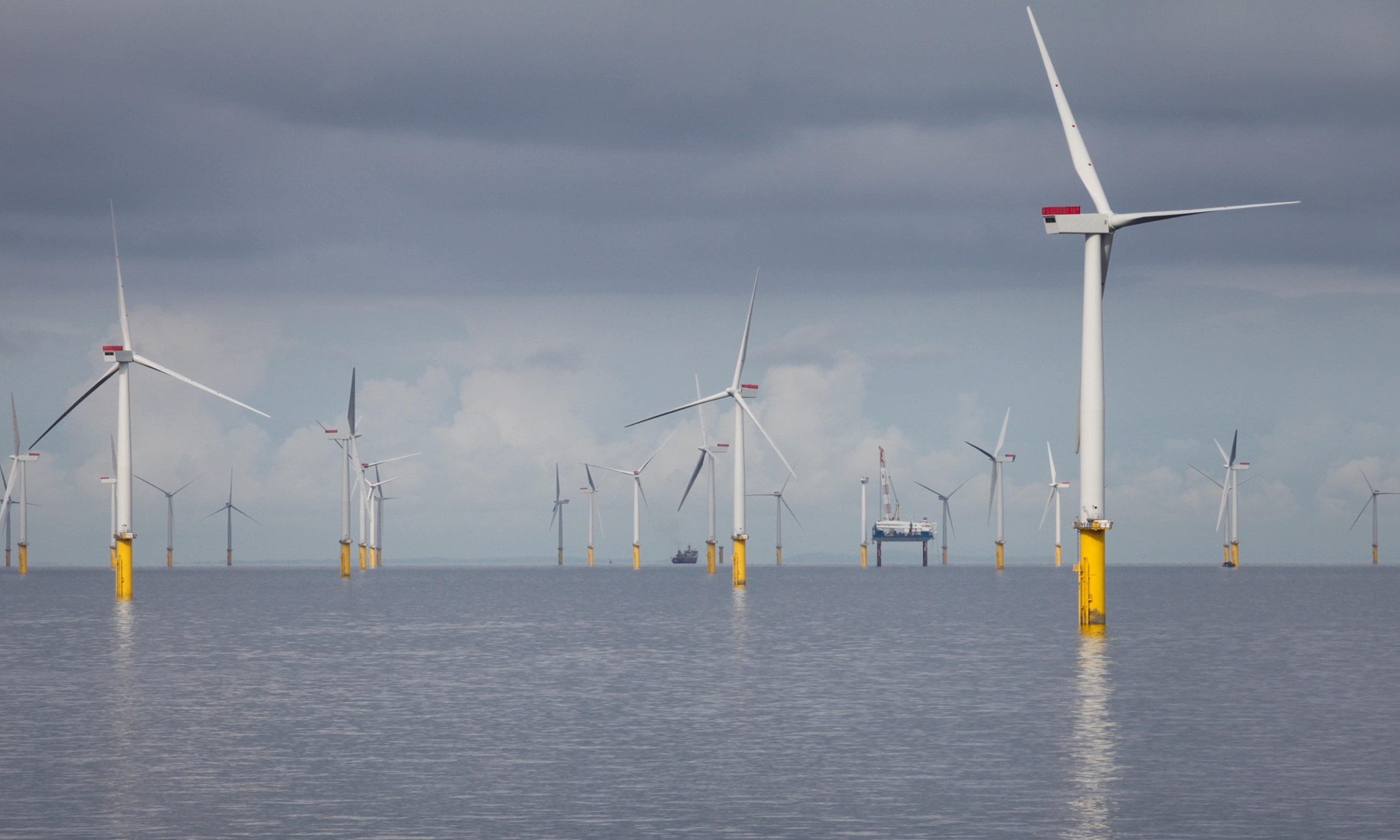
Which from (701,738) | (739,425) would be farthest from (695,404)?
(701,738)

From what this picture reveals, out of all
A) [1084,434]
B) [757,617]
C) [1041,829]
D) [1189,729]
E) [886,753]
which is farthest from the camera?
[757,617]

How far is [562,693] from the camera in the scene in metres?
61.3

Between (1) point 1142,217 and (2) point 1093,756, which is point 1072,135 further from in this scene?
(2) point 1093,756

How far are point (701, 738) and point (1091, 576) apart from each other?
144 feet

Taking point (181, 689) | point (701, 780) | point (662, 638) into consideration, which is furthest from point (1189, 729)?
point (662, 638)

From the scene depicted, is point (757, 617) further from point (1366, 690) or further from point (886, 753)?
point (886, 753)

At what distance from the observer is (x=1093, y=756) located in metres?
41.5

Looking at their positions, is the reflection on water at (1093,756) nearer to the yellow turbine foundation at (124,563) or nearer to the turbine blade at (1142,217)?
the turbine blade at (1142,217)

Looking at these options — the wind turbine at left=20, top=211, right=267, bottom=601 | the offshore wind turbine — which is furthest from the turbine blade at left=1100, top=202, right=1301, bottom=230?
the wind turbine at left=20, top=211, right=267, bottom=601

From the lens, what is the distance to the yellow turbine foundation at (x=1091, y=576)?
263 ft

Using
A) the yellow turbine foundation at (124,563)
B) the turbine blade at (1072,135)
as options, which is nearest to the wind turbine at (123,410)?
the yellow turbine foundation at (124,563)

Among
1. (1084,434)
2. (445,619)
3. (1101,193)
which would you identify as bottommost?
(445,619)

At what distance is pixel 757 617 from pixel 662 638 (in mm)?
33132

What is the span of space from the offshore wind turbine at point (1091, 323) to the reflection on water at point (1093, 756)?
975cm
